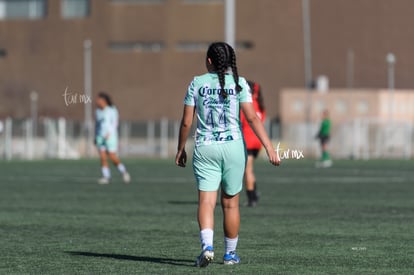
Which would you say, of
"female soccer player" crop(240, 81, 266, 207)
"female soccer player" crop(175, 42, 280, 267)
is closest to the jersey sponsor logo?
"female soccer player" crop(175, 42, 280, 267)

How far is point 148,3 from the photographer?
278ft

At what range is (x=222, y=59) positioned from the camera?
11.9 metres

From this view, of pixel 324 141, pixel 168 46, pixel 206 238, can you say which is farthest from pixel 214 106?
pixel 168 46

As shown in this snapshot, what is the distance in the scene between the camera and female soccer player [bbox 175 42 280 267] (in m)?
11.9

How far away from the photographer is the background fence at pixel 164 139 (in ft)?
225

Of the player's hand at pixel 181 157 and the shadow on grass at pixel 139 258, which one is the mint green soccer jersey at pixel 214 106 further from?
the shadow on grass at pixel 139 258

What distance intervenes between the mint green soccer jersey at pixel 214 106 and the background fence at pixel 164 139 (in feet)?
175

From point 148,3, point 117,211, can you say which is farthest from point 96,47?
point 117,211

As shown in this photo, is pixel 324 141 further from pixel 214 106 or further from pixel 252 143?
pixel 214 106

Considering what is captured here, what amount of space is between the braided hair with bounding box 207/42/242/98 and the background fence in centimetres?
5341

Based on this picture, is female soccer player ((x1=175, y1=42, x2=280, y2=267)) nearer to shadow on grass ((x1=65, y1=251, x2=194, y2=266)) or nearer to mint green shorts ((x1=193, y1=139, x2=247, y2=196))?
mint green shorts ((x1=193, y1=139, x2=247, y2=196))

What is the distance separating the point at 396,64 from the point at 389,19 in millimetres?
2786

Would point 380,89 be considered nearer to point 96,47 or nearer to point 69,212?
point 96,47

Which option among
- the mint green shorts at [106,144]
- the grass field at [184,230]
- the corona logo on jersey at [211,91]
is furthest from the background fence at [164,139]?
the corona logo on jersey at [211,91]
